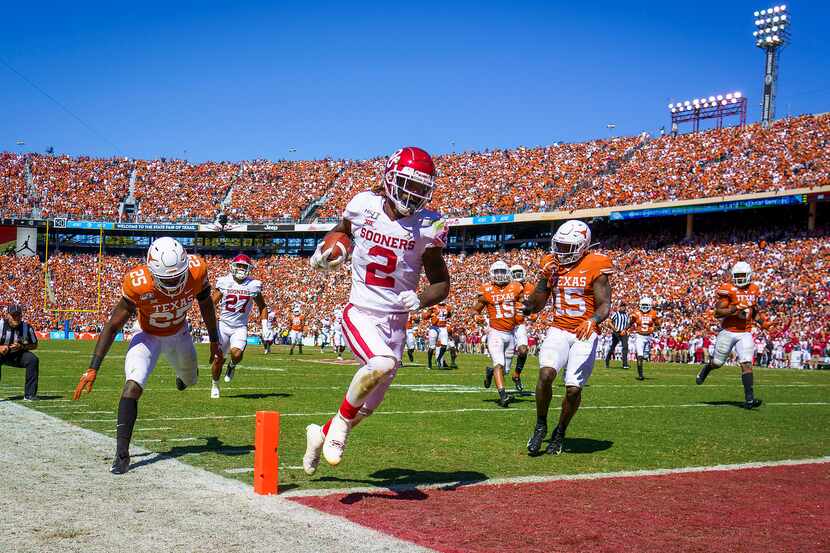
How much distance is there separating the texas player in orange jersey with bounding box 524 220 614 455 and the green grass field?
0.53 m

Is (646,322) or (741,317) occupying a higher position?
(741,317)

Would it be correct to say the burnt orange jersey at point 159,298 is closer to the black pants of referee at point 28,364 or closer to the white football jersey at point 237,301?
the black pants of referee at point 28,364

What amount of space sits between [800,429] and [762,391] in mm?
6836

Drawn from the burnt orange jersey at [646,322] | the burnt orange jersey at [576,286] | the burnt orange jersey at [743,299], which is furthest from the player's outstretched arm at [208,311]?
the burnt orange jersey at [646,322]

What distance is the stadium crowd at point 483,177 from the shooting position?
125ft

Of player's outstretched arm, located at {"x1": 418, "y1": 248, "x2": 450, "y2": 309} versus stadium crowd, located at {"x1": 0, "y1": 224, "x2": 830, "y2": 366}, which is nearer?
player's outstretched arm, located at {"x1": 418, "y1": 248, "x2": 450, "y2": 309}

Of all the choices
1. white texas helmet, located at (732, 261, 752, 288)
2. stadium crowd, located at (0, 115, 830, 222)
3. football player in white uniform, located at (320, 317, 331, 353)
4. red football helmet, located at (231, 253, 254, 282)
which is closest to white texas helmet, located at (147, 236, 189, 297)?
red football helmet, located at (231, 253, 254, 282)

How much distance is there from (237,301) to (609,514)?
9.89 m

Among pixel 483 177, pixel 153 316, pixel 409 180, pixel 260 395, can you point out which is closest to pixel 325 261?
pixel 409 180

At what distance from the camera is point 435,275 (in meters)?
5.92

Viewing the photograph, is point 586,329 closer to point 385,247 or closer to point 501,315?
point 385,247

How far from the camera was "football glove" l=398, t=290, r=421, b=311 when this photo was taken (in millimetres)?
5520

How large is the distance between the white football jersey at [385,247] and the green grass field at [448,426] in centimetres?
146

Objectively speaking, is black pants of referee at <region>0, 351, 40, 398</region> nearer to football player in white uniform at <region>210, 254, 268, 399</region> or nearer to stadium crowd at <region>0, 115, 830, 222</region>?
football player in white uniform at <region>210, 254, 268, 399</region>
